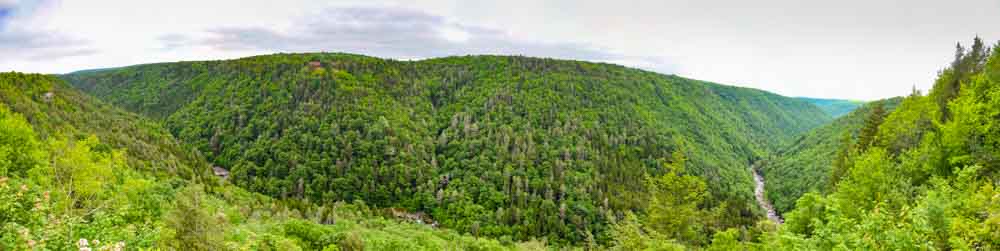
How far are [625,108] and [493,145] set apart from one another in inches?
2382

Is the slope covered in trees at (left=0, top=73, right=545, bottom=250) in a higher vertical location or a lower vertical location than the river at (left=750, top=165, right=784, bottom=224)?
higher

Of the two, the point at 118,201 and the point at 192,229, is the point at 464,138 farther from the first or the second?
the point at 192,229

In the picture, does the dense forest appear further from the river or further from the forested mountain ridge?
the river

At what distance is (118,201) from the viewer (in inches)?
1336

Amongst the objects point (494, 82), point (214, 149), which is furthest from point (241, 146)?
point (494, 82)

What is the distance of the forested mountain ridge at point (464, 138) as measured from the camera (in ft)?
351

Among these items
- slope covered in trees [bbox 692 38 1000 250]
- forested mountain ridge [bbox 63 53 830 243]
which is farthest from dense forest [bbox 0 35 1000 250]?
forested mountain ridge [bbox 63 53 830 243]

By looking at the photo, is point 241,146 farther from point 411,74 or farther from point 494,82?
point 494,82

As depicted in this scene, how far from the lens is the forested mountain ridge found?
107 meters

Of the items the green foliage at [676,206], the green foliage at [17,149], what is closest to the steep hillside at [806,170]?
the green foliage at [676,206]

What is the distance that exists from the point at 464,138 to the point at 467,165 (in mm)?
17451

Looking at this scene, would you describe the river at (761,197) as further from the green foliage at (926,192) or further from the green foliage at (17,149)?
the green foliage at (17,149)

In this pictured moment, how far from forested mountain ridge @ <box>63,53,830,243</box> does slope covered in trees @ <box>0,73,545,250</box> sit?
20.2 metres

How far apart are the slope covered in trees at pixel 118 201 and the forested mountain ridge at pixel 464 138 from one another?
66.1 ft
